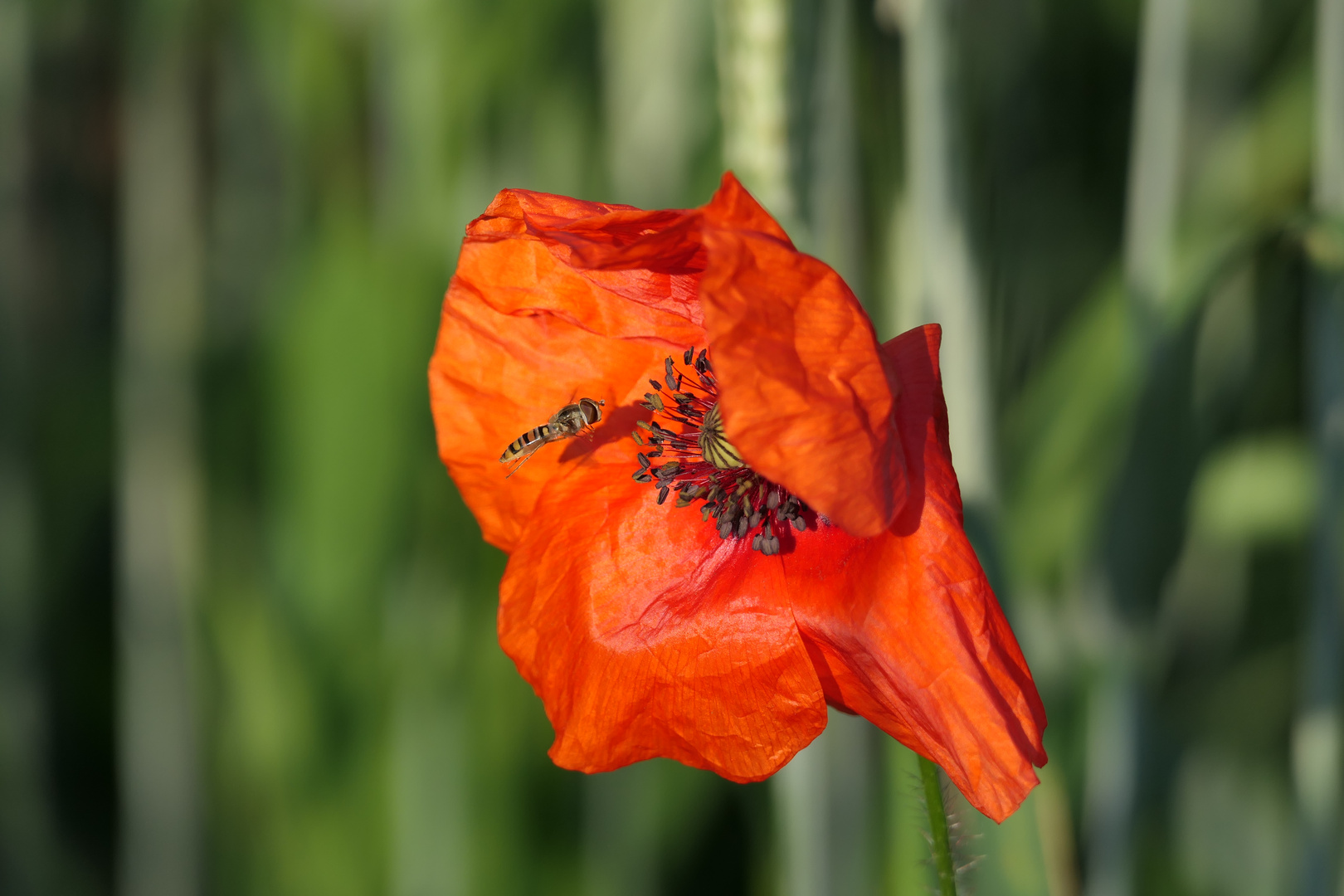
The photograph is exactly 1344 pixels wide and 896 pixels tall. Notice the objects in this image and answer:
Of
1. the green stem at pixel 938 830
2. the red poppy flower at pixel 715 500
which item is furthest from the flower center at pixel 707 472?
the green stem at pixel 938 830

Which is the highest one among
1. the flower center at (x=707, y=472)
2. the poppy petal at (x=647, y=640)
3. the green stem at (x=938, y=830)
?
the flower center at (x=707, y=472)

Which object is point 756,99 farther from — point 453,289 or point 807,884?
point 807,884

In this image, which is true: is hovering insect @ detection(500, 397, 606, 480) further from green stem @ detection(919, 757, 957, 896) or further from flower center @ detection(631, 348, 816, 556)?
green stem @ detection(919, 757, 957, 896)

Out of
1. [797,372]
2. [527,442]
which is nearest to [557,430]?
[527,442]

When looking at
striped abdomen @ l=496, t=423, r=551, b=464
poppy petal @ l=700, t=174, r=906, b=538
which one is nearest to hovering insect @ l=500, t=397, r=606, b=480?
striped abdomen @ l=496, t=423, r=551, b=464

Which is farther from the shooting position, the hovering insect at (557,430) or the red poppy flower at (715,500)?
the hovering insect at (557,430)

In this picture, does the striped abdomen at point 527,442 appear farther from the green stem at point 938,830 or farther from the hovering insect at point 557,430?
the green stem at point 938,830

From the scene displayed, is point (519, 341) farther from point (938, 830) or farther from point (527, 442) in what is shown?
point (938, 830)
